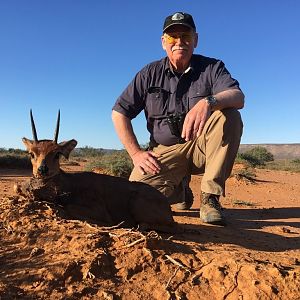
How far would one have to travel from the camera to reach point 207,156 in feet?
20.9

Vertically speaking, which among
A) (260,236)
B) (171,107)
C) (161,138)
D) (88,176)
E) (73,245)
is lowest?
(260,236)

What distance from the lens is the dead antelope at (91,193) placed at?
5.04 metres

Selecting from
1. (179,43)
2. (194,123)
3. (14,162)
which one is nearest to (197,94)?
(179,43)

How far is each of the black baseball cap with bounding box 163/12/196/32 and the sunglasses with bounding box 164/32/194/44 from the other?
110 millimetres

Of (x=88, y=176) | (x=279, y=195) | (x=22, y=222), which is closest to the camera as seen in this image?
(x=22, y=222)

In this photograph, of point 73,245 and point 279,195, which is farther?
point 279,195

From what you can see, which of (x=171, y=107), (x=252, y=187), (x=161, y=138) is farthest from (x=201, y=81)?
(x=252, y=187)

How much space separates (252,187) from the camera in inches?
471

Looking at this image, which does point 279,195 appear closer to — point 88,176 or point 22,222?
point 88,176

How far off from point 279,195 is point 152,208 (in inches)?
246

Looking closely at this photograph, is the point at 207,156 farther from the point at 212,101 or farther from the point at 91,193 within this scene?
the point at 91,193

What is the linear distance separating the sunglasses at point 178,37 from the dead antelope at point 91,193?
2087 mm

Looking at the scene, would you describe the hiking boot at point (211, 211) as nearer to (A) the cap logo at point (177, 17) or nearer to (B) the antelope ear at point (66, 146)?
(B) the antelope ear at point (66, 146)

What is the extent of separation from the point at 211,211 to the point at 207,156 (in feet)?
2.65
